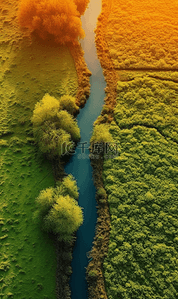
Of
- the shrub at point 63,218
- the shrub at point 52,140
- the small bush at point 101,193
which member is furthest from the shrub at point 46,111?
the small bush at point 101,193

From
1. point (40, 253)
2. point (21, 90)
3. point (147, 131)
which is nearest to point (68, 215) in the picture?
point (40, 253)

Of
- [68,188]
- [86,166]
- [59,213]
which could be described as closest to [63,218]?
[59,213]

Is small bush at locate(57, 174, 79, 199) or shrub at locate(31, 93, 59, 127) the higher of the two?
shrub at locate(31, 93, 59, 127)

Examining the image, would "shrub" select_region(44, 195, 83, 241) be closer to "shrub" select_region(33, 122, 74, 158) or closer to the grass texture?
"shrub" select_region(33, 122, 74, 158)

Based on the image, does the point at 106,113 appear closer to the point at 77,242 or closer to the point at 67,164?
the point at 67,164

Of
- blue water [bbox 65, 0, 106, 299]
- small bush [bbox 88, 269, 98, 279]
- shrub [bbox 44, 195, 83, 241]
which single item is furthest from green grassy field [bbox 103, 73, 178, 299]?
shrub [bbox 44, 195, 83, 241]

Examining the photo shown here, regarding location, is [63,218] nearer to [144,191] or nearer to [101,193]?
[101,193]

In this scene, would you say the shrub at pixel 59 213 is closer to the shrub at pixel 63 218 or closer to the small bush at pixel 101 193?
the shrub at pixel 63 218
